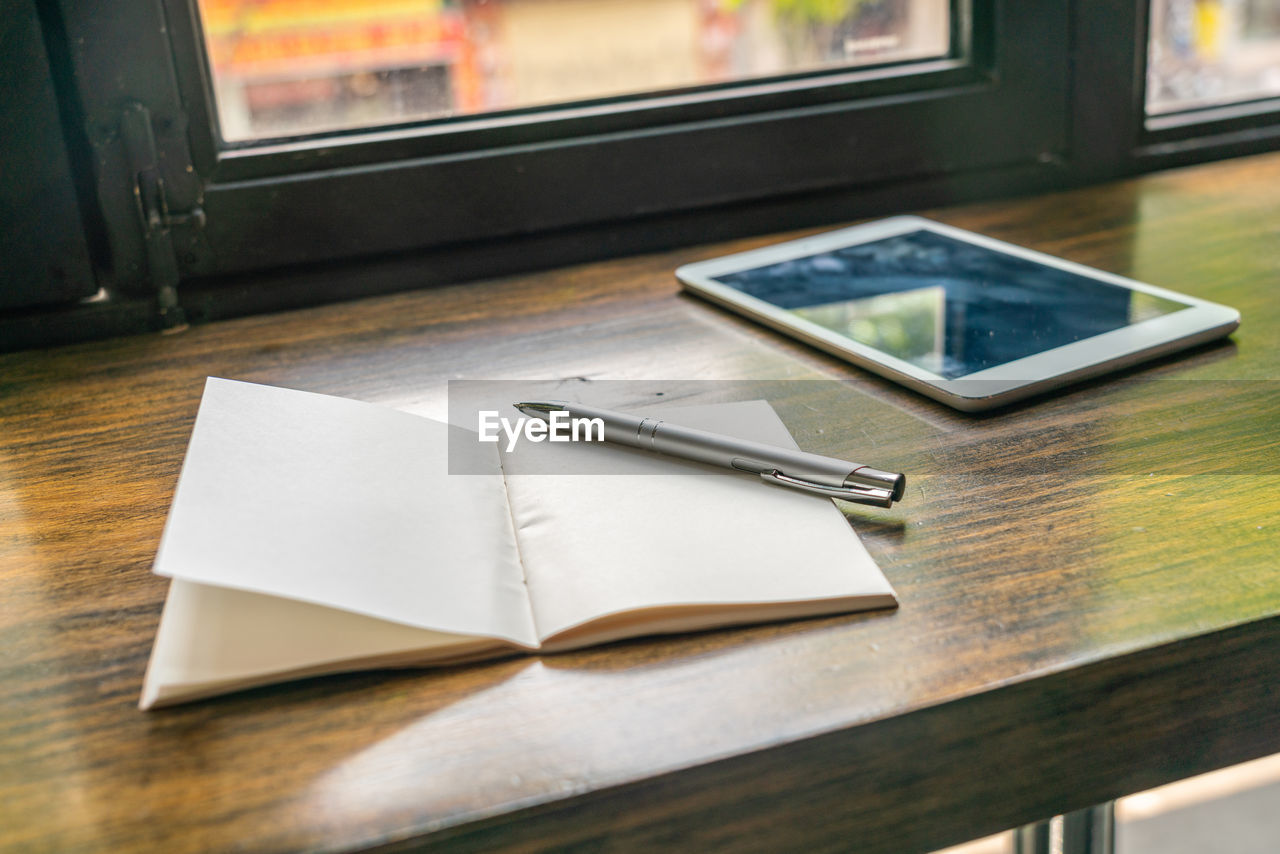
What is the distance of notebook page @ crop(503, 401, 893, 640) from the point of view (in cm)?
43

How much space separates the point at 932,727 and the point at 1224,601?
14cm

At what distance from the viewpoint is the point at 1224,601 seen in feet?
1.40

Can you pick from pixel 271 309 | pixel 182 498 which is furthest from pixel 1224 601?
pixel 271 309

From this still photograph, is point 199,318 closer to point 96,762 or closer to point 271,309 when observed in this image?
point 271,309

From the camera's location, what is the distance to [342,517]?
1.47 feet

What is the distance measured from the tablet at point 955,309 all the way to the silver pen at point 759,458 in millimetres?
131

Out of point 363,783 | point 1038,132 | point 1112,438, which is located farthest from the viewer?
point 1038,132

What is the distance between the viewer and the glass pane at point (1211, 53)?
1122 millimetres

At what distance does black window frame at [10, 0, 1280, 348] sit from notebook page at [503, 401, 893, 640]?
399mm

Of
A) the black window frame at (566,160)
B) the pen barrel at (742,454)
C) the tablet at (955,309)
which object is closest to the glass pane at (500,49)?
the black window frame at (566,160)

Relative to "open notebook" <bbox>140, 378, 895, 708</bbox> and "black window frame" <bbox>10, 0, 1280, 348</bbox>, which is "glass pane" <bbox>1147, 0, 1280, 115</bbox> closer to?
"black window frame" <bbox>10, 0, 1280, 348</bbox>

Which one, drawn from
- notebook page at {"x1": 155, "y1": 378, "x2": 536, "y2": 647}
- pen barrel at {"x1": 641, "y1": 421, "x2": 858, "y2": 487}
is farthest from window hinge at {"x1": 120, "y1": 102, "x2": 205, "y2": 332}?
pen barrel at {"x1": 641, "y1": 421, "x2": 858, "y2": 487}

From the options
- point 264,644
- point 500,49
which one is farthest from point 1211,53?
point 264,644

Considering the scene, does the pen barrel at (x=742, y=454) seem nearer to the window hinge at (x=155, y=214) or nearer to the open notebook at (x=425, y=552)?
the open notebook at (x=425, y=552)
